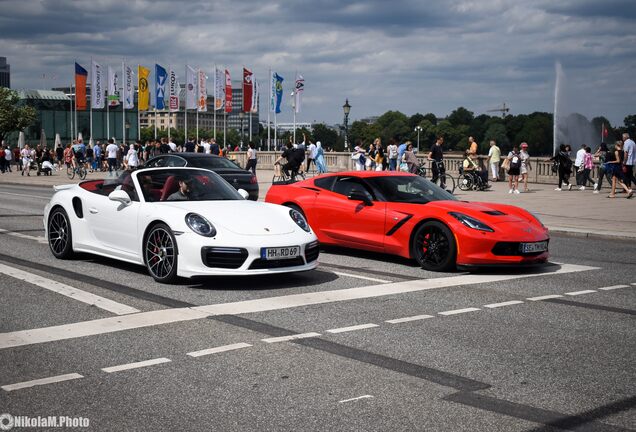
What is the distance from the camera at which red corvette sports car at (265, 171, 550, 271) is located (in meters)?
10.3

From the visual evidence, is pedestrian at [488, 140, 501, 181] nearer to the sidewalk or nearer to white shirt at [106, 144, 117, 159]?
the sidewalk

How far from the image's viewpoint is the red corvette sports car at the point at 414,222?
404 inches

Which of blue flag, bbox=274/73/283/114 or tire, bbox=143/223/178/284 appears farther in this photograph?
blue flag, bbox=274/73/283/114

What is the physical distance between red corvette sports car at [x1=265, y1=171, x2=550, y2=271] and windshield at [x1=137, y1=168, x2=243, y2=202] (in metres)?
1.83

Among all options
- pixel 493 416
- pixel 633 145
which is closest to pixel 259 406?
pixel 493 416

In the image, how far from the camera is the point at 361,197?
37.4 ft

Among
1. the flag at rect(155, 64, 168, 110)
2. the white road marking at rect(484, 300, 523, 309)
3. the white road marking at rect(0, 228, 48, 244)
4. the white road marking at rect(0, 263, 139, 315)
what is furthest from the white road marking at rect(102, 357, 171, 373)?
the flag at rect(155, 64, 168, 110)

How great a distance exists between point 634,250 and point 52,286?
9.53 metres

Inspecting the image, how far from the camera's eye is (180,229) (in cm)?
901

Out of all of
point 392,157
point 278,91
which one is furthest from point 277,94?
point 392,157

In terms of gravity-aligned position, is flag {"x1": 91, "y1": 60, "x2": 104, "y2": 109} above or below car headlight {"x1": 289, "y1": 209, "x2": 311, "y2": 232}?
above

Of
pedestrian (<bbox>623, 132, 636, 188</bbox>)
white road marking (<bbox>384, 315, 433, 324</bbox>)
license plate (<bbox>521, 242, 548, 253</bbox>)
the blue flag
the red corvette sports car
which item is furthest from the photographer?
the blue flag

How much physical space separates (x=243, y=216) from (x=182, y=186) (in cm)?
113

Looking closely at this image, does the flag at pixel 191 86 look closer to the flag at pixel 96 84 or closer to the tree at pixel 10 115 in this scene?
the flag at pixel 96 84
